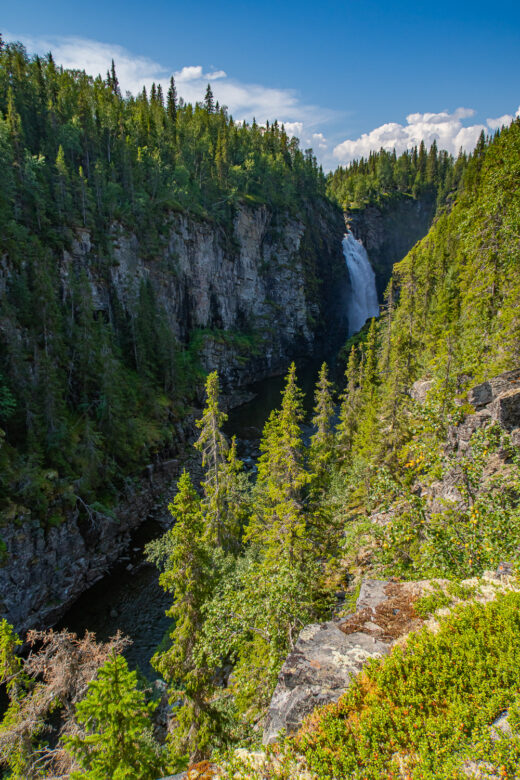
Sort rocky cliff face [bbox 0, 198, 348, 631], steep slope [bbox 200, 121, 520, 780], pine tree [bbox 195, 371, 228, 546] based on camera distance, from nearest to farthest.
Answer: steep slope [bbox 200, 121, 520, 780] < pine tree [bbox 195, 371, 228, 546] < rocky cliff face [bbox 0, 198, 348, 631]

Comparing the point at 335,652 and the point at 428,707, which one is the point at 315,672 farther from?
the point at 428,707

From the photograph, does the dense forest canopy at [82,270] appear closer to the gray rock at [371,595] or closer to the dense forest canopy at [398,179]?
the gray rock at [371,595]

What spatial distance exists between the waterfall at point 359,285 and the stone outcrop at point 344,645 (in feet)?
283

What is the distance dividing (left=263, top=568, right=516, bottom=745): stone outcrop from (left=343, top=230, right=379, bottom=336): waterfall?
86.4 meters

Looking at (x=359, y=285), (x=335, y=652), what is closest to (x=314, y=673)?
(x=335, y=652)

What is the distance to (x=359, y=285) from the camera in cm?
9675

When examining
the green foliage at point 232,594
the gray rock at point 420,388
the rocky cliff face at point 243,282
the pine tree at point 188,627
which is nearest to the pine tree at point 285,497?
the green foliage at point 232,594

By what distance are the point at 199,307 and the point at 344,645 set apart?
59.4 meters

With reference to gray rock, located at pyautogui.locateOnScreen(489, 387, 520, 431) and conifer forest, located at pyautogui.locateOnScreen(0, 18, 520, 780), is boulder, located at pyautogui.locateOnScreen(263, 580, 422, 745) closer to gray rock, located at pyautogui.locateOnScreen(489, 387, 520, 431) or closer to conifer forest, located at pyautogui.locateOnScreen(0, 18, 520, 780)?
conifer forest, located at pyautogui.locateOnScreen(0, 18, 520, 780)

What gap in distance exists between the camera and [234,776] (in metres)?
5.45

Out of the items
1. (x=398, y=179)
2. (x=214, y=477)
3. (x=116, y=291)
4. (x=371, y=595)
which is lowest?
(x=214, y=477)

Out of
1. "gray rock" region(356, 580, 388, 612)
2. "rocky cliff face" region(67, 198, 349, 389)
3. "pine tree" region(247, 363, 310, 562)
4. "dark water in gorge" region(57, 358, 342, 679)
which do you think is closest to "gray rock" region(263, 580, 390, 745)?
"gray rock" region(356, 580, 388, 612)

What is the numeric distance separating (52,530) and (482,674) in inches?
953

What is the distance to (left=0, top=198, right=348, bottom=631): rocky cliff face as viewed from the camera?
21888 millimetres
